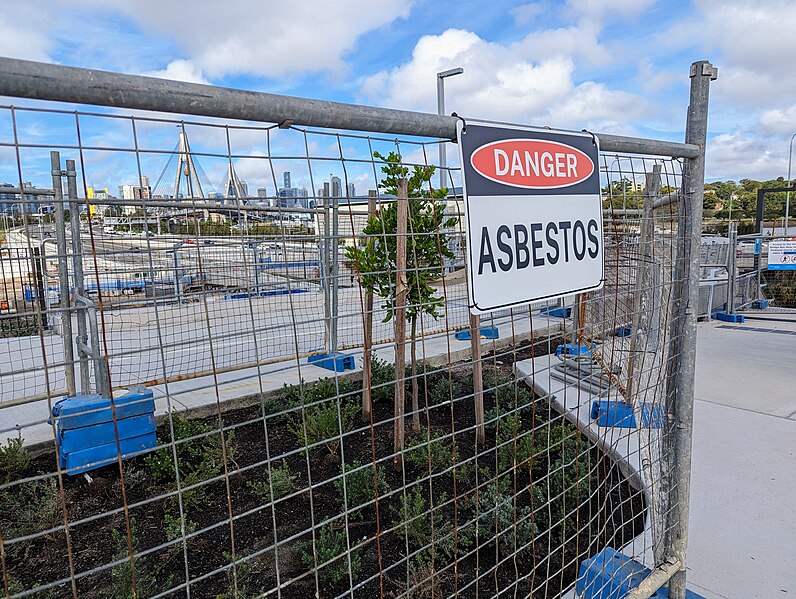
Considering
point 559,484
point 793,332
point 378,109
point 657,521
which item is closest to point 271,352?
point 559,484

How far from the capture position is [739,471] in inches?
157

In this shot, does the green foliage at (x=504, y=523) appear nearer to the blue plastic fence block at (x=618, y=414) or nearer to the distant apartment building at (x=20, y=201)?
the blue plastic fence block at (x=618, y=414)

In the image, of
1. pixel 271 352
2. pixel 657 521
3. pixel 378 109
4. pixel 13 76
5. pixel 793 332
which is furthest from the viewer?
pixel 793 332

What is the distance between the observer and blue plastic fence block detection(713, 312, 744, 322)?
953 centimetres

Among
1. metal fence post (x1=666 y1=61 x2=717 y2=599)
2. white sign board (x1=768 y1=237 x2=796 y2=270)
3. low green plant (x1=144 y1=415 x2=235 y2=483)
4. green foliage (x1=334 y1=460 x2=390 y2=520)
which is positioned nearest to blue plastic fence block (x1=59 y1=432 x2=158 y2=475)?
low green plant (x1=144 y1=415 x2=235 y2=483)

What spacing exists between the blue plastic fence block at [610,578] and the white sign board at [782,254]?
1008 centimetres

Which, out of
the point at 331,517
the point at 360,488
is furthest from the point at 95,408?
the point at 331,517

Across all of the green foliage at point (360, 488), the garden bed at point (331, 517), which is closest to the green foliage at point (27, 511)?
the garden bed at point (331, 517)

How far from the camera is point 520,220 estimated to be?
75.4 inches

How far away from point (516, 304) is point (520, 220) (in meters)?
0.30

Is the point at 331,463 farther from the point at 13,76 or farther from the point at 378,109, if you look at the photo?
the point at 13,76

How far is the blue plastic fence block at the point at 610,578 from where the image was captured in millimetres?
2469

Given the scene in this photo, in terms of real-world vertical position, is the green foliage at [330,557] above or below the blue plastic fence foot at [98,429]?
below

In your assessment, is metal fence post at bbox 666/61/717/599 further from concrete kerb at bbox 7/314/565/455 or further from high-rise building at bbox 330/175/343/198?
high-rise building at bbox 330/175/343/198
